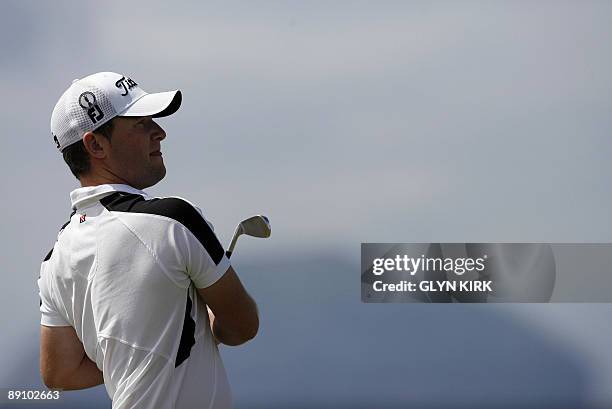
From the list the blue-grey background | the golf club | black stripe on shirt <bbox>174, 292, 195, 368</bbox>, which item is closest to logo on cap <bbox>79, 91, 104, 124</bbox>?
black stripe on shirt <bbox>174, 292, 195, 368</bbox>

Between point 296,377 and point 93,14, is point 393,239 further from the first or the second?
point 93,14

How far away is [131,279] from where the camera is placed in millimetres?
1258

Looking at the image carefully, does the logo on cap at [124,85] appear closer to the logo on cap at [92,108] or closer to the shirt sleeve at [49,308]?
the logo on cap at [92,108]

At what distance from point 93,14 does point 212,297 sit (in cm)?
184

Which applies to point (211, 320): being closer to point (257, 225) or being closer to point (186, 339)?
point (186, 339)

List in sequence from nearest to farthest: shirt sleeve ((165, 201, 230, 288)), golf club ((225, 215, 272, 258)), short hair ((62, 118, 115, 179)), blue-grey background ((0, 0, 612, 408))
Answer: shirt sleeve ((165, 201, 230, 288)) → short hair ((62, 118, 115, 179)) → golf club ((225, 215, 272, 258)) → blue-grey background ((0, 0, 612, 408))

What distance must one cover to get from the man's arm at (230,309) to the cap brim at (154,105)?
257 mm

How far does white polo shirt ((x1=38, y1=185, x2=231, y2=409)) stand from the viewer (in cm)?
125

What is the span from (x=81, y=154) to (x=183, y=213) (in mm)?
225

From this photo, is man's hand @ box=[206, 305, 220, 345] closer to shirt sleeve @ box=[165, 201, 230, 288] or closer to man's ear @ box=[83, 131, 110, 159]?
shirt sleeve @ box=[165, 201, 230, 288]

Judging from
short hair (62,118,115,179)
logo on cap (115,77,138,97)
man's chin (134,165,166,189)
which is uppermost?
logo on cap (115,77,138,97)

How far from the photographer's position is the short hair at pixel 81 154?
4.44 ft

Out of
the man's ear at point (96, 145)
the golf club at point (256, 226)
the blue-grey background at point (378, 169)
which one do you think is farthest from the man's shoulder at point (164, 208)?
the blue-grey background at point (378, 169)

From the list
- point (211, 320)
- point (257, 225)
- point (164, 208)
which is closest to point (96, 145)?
point (164, 208)
